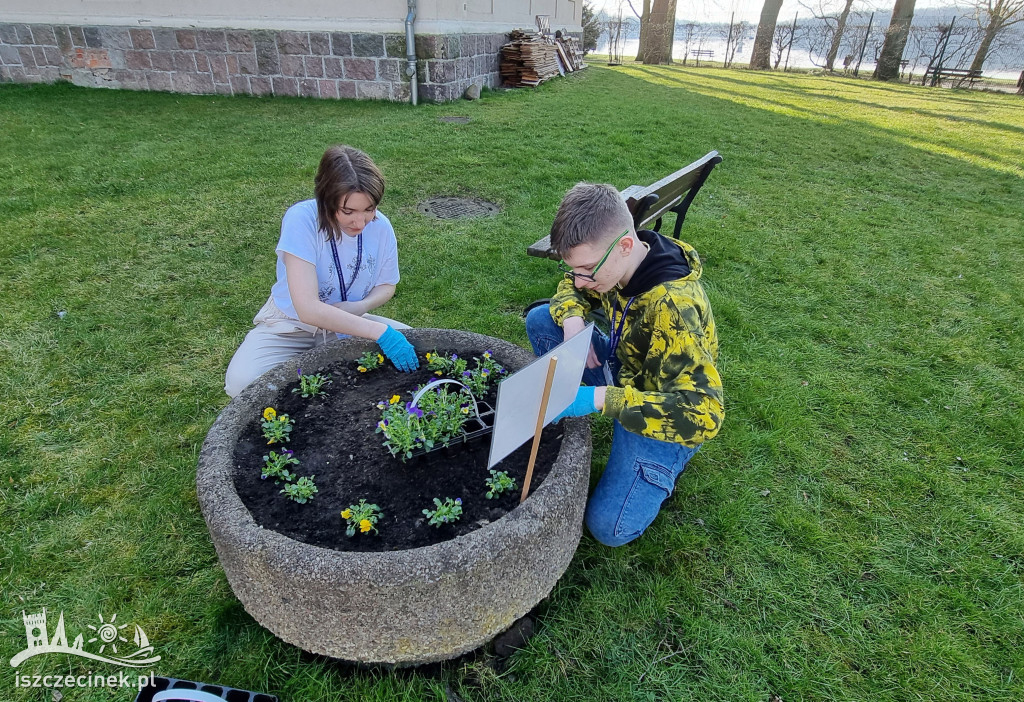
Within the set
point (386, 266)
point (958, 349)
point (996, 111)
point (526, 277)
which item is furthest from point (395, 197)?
point (996, 111)

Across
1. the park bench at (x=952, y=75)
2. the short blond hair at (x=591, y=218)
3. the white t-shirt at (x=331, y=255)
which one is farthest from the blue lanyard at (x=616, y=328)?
the park bench at (x=952, y=75)

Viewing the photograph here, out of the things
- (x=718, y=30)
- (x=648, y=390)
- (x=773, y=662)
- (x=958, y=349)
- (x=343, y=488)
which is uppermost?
(x=718, y=30)

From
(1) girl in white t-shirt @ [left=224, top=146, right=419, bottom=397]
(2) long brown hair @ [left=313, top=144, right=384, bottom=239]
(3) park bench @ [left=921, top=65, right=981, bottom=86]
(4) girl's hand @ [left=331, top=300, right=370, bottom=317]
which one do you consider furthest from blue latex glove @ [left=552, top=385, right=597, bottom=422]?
(3) park bench @ [left=921, top=65, right=981, bottom=86]

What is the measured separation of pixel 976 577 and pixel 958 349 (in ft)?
6.62

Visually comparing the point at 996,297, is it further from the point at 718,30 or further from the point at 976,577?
the point at 718,30

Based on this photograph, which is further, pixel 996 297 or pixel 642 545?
pixel 996 297

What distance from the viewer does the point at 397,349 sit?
7.95 ft

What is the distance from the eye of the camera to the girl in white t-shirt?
2.33 meters

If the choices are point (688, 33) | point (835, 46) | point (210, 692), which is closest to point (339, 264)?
point (210, 692)

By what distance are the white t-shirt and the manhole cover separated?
2562 mm

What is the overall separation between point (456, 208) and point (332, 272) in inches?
119

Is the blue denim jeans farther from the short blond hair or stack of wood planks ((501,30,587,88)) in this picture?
stack of wood planks ((501,30,587,88))

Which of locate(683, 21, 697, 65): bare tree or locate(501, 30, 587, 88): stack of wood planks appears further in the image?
locate(683, 21, 697, 65): bare tree

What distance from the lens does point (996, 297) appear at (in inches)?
171
